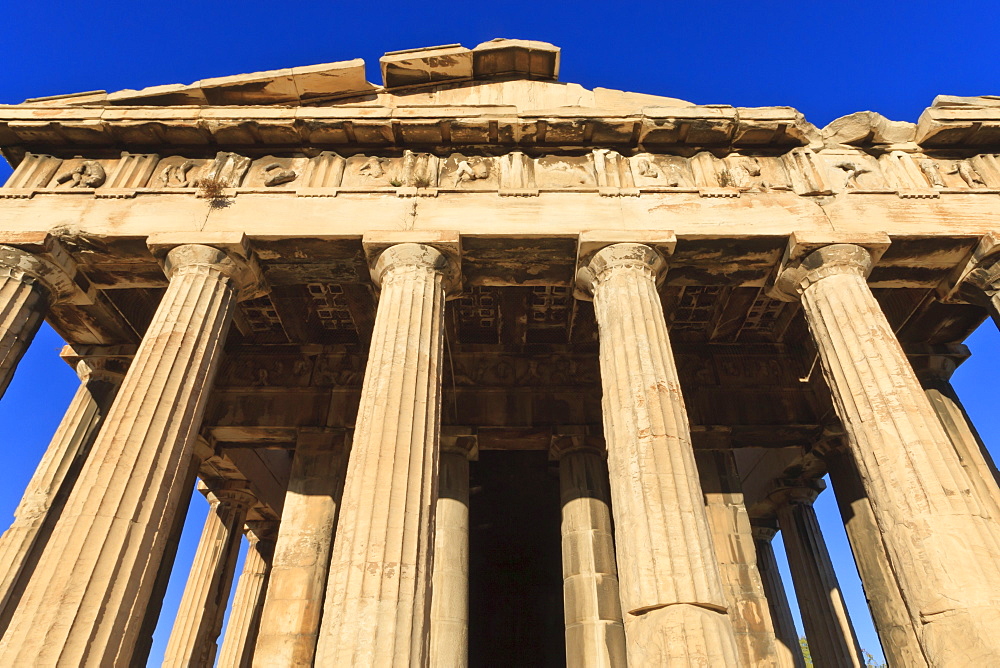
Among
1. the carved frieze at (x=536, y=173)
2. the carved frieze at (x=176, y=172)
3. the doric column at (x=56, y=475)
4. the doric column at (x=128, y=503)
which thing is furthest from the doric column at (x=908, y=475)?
the doric column at (x=56, y=475)

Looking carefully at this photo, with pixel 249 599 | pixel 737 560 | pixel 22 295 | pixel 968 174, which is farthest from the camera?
pixel 249 599

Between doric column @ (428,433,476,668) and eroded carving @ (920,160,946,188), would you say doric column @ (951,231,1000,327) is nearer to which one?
eroded carving @ (920,160,946,188)

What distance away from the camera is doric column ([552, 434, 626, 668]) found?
11781 mm

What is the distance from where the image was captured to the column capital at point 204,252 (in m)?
10.8

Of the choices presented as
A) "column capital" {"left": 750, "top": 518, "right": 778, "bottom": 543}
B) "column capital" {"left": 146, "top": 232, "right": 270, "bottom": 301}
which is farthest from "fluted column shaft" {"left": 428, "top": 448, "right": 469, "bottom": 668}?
"column capital" {"left": 750, "top": 518, "right": 778, "bottom": 543}

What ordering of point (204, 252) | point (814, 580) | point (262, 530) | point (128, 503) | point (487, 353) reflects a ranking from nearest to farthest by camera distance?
1. point (128, 503)
2. point (204, 252)
3. point (487, 353)
4. point (814, 580)
5. point (262, 530)

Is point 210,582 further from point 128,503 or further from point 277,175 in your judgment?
point 277,175

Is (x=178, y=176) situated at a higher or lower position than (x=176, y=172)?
lower

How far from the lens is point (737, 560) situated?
12.9 meters

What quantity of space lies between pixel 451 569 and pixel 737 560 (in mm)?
5621

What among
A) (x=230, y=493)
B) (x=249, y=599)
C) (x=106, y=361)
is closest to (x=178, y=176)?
(x=106, y=361)

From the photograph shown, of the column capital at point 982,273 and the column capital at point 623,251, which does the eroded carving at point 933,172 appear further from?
the column capital at point 623,251

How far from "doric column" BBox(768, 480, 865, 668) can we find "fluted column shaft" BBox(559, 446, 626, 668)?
646 centimetres

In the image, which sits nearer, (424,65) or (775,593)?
(424,65)
